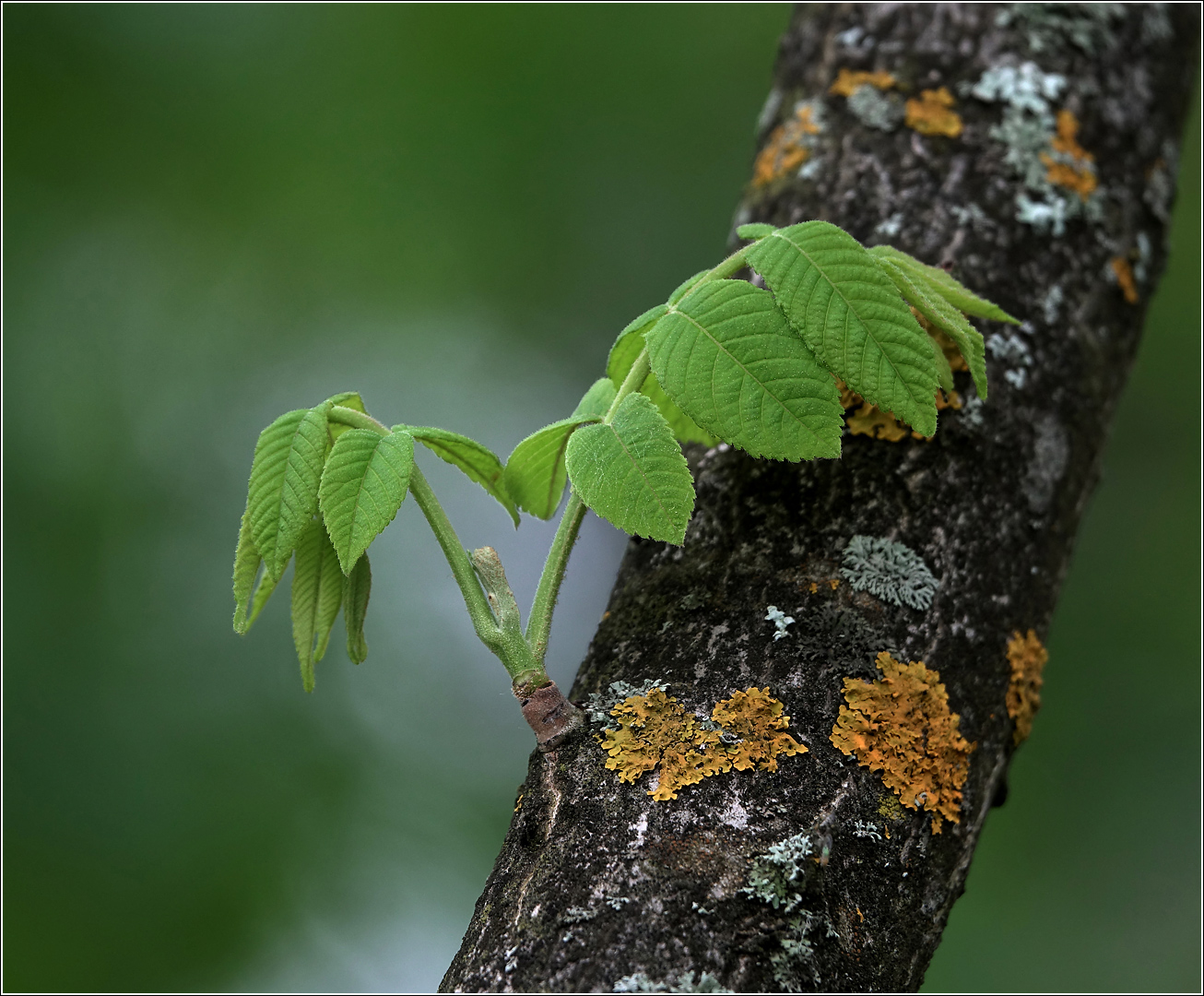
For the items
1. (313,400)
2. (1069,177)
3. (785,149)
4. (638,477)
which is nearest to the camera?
Result: (638,477)

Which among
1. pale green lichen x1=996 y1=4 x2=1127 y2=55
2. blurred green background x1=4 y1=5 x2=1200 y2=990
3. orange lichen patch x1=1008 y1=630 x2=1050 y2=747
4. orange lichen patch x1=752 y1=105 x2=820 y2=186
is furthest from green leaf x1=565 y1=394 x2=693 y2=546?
blurred green background x1=4 y1=5 x2=1200 y2=990

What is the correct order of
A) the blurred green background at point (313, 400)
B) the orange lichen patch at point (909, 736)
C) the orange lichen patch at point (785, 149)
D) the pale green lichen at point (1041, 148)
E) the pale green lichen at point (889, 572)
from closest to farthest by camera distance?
the orange lichen patch at point (909, 736) → the pale green lichen at point (889, 572) → the pale green lichen at point (1041, 148) → the orange lichen patch at point (785, 149) → the blurred green background at point (313, 400)

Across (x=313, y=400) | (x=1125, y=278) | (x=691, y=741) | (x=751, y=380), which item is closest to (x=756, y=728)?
(x=691, y=741)

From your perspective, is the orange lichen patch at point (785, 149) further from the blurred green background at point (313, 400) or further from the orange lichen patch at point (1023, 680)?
the blurred green background at point (313, 400)

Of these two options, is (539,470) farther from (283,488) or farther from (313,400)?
(313,400)

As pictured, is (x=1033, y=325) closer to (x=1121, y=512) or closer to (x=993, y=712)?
Result: (x=993, y=712)

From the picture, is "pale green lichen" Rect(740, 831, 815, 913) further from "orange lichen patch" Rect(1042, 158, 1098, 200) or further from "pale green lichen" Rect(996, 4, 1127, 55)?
"pale green lichen" Rect(996, 4, 1127, 55)

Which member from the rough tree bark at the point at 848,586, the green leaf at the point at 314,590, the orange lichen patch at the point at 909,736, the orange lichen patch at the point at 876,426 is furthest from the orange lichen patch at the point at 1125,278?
the green leaf at the point at 314,590
